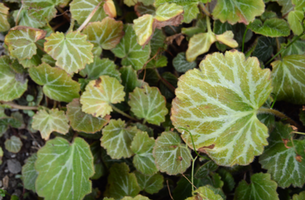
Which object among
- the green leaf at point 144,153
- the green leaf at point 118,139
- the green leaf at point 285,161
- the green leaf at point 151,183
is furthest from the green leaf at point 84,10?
the green leaf at point 285,161

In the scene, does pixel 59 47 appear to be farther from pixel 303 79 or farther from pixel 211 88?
pixel 303 79

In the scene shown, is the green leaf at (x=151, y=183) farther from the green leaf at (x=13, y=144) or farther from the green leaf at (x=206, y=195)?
the green leaf at (x=13, y=144)

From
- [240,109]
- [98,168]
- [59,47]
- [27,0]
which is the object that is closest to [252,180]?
[240,109]

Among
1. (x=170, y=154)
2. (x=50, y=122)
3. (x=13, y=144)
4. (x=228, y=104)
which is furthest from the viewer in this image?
(x=13, y=144)

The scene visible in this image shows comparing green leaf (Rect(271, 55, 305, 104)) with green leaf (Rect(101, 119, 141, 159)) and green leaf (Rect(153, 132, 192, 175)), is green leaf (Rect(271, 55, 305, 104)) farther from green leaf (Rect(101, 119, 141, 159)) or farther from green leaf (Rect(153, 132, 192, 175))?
green leaf (Rect(101, 119, 141, 159))

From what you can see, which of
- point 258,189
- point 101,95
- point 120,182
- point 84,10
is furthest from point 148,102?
point 258,189

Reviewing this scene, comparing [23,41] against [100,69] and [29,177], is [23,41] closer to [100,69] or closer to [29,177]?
[100,69]

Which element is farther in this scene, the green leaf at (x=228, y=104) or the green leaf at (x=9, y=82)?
the green leaf at (x=9, y=82)
